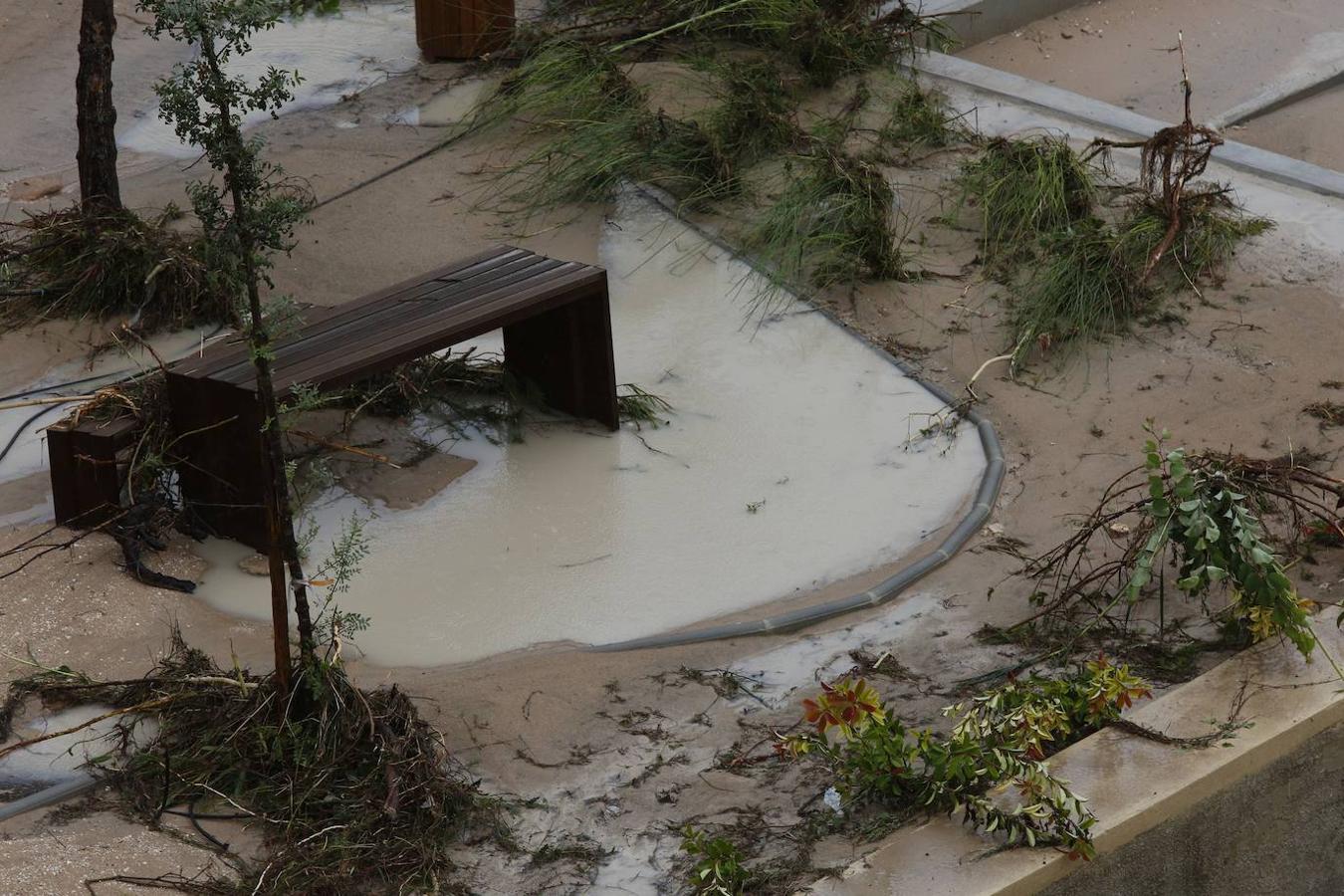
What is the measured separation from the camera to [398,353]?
4.16m

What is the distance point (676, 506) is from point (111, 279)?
2.17 m

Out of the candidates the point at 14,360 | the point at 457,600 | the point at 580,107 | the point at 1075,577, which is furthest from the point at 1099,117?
the point at 14,360

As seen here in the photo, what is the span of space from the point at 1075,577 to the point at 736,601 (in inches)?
33.7

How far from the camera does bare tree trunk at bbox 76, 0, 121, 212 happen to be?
524 centimetres

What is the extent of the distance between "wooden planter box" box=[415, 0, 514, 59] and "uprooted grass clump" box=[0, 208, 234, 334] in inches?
85.3

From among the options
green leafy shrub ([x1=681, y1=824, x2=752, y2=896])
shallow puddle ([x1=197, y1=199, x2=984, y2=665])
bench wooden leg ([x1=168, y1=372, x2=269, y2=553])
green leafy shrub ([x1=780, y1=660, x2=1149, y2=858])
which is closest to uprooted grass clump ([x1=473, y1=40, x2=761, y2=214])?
shallow puddle ([x1=197, y1=199, x2=984, y2=665])

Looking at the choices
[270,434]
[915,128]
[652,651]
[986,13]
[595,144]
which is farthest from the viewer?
[986,13]

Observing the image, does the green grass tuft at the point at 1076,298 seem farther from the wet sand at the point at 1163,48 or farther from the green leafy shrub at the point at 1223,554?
the wet sand at the point at 1163,48

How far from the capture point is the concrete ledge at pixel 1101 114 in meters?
6.11

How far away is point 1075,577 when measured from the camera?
13.3ft

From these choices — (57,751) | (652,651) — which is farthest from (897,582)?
(57,751)

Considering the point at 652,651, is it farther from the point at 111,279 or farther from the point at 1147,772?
the point at 111,279

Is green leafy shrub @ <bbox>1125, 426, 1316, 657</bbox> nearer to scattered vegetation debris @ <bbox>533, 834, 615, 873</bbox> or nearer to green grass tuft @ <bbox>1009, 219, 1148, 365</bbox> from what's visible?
scattered vegetation debris @ <bbox>533, 834, 615, 873</bbox>

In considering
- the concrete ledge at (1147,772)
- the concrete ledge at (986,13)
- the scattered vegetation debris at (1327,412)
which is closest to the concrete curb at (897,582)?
the concrete ledge at (1147,772)
